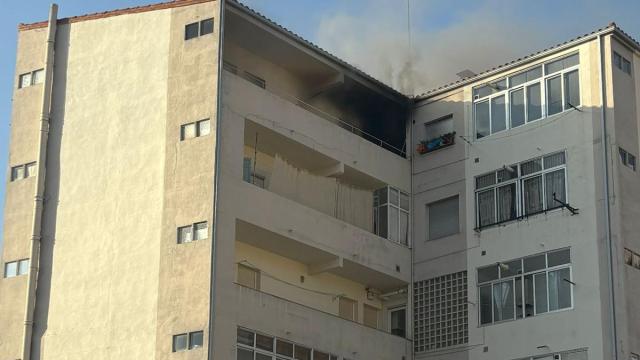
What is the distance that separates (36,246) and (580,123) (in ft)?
56.2

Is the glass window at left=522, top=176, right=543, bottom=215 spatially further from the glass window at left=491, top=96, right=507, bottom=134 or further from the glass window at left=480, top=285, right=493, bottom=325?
the glass window at left=480, top=285, right=493, bottom=325

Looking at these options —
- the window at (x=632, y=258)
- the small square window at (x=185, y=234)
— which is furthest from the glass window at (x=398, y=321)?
the small square window at (x=185, y=234)

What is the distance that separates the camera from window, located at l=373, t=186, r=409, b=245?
39.6 meters

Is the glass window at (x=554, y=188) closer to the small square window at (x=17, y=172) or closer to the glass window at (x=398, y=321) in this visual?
the glass window at (x=398, y=321)

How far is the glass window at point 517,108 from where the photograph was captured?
125ft

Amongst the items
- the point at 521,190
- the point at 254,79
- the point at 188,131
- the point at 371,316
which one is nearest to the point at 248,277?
the point at 188,131

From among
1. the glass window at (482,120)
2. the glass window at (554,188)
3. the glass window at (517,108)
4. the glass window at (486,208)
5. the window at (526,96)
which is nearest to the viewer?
the glass window at (554,188)

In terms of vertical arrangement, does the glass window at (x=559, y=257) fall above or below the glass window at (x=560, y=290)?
above

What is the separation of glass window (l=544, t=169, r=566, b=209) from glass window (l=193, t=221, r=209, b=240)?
10842 millimetres

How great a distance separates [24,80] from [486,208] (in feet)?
51.5

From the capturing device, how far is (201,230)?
108 feet

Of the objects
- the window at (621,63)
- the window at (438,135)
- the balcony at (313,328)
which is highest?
the window at (621,63)

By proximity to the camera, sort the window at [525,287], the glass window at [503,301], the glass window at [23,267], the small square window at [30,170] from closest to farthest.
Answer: the window at [525,287] → the glass window at [23,267] → the glass window at [503,301] → the small square window at [30,170]

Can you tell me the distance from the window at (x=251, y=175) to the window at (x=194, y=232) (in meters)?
3.07
